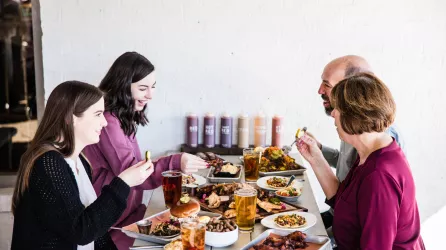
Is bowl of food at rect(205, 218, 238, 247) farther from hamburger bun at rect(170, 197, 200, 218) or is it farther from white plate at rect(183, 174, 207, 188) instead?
white plate at rect(183, 174, 207, 188)

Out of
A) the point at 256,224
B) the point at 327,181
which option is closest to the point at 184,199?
the point at 256,224

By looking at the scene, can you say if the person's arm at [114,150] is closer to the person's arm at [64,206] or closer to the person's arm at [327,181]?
the person's arm at [64,206]

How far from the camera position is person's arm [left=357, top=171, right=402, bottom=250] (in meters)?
1.54

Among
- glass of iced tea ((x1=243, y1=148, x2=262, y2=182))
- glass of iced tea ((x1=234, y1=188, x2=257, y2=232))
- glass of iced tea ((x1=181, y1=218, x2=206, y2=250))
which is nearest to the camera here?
glass of iced tea ((x1=181, y1=218, x2=206, y2=250))

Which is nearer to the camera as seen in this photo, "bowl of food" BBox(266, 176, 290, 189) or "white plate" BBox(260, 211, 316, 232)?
"white plate" BBox(260, 211, 316, 232)

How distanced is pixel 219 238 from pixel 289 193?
0.55 metres

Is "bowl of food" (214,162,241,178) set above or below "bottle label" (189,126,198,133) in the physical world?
below

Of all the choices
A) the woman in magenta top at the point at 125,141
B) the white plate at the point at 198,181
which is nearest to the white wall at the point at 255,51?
the woman in magenta top at the point at 125,141

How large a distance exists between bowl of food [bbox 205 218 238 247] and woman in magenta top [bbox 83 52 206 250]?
0.55m

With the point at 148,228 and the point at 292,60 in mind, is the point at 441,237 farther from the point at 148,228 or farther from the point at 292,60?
the point at 148,228

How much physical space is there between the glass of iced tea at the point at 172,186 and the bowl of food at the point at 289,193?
0.40m

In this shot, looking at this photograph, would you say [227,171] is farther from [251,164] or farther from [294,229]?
[294,229]

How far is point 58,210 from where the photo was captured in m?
1.55

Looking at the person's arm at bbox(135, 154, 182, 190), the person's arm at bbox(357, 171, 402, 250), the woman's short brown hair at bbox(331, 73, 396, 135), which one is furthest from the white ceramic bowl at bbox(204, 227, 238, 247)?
the person's arm at bbox(135, 154, 182, 190)
